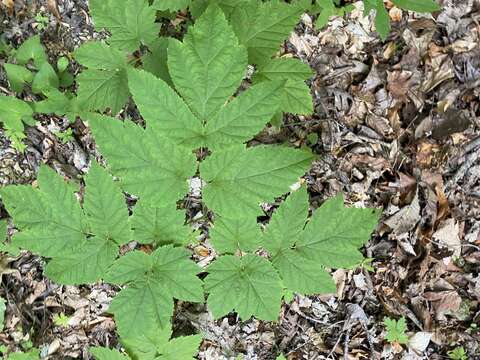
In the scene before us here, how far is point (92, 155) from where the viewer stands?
3264 millimetres

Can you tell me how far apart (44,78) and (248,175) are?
2283 millimetres

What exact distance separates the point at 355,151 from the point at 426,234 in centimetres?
84

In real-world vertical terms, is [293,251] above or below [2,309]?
above

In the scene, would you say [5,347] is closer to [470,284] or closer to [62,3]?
[62,3]

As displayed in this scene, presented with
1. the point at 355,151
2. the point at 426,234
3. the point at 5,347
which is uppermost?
the point at 355,151

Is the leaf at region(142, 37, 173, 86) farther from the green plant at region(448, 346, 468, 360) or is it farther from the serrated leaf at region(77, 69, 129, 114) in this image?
the green plant at region(448, 346, 468, 360)

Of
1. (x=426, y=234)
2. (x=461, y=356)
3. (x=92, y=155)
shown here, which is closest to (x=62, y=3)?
(x=92, y=155)

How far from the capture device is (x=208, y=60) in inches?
57.8

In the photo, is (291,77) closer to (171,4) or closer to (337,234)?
(171,4)

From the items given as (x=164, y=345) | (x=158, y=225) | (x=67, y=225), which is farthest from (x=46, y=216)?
(x=164, y=345)

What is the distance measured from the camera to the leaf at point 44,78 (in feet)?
10.4

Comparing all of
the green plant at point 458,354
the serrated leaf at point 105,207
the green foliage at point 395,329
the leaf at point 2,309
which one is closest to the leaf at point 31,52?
the leaf at point 2,309

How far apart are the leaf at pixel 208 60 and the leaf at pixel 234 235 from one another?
0.51 metres

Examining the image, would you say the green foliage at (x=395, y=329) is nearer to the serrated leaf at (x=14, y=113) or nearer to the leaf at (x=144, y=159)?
the leaf at (x=144, y=159)
